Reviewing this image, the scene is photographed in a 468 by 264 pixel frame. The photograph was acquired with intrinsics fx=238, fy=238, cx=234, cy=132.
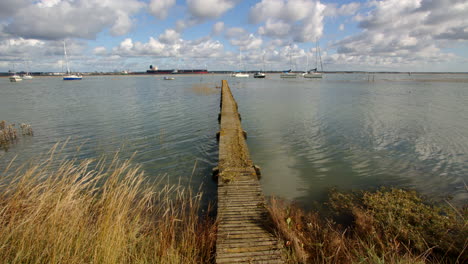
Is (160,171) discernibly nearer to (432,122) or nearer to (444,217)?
(444,217)

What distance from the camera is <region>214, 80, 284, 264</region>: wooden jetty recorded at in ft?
13.4

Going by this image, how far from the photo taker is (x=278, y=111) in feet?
73.6

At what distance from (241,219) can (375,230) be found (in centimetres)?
300

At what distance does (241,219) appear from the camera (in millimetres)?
4992

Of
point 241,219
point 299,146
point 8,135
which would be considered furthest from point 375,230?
point 8,135

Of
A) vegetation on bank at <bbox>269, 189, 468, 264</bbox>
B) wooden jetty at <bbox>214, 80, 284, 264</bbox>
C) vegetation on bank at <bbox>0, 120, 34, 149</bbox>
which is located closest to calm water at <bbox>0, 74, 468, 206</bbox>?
vegetation on bank at <bbox>0, 120, 34, 149</bbox>

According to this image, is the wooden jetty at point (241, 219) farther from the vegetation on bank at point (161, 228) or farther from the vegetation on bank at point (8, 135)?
the vegetation on bank at point (8, 135)

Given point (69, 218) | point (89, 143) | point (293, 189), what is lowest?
point (293, 189)

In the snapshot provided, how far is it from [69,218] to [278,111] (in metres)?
20.4

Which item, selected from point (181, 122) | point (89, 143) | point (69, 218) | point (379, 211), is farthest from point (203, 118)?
point (69, 218)

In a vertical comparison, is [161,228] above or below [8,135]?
below

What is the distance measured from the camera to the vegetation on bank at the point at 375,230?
416cm

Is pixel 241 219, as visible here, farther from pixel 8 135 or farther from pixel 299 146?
pixel 8 135

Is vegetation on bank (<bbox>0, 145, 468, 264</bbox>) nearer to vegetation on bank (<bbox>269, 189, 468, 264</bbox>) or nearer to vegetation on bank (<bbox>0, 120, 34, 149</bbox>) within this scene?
vegetation on bank (<bbox>269, 189, 468, 264</bbox>)
